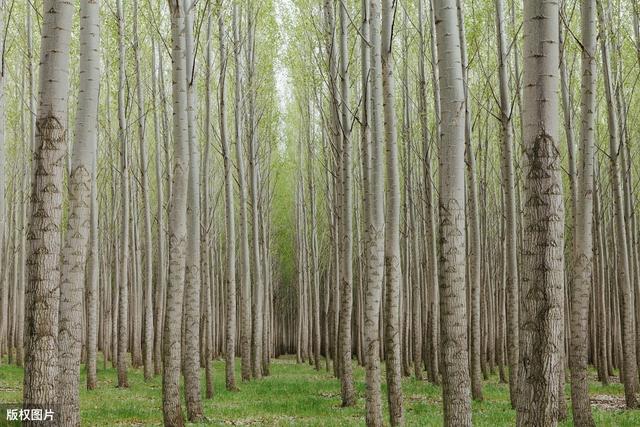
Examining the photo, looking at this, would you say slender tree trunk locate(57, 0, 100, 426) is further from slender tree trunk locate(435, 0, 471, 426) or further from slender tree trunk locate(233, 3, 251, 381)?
slender tree trunk locate(233, 3, 251, 381)

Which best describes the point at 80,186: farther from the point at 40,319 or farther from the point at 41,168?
the point at 40,319

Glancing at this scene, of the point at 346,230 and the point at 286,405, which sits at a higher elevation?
the point at 346,230

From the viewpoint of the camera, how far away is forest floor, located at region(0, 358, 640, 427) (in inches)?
357

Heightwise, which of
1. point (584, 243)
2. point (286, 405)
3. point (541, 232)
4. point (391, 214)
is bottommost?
point (286, 405)

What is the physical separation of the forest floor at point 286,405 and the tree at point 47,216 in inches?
175

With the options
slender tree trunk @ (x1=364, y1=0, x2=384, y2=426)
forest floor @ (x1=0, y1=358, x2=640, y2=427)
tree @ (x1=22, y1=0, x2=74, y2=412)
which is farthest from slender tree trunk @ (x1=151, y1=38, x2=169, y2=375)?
tree @ (x1=22, y1=0, x2=74, y2=412)

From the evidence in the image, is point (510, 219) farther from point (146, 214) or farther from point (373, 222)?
point (146, 214)

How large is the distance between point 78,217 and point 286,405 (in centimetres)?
585

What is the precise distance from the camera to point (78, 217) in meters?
6.07

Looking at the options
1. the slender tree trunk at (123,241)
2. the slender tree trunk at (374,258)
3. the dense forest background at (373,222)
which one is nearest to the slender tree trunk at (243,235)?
the dense forest background at (373,222)

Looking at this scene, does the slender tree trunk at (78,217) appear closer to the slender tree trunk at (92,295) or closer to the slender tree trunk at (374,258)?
the slender tree trunk at (374,258)

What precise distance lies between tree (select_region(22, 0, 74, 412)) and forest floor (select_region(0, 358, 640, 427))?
445cm

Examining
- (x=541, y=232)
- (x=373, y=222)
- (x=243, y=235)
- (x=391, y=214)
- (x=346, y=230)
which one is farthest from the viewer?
(x=243, y=235)

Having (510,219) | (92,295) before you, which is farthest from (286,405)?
(510,219)
